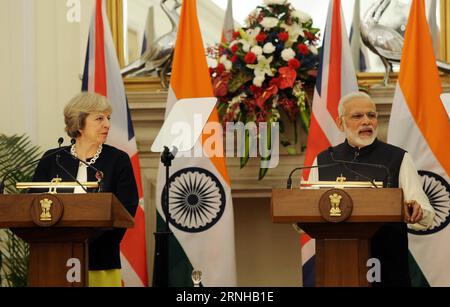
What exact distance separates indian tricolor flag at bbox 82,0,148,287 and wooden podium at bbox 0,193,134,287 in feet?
6.10

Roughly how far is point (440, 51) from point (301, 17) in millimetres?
1133

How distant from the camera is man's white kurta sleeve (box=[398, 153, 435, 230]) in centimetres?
480

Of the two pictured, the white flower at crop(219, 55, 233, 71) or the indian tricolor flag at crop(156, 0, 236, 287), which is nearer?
the indian tricolor flag at crop(156, 0, 236, 287)

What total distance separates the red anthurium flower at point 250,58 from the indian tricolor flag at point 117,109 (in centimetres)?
82

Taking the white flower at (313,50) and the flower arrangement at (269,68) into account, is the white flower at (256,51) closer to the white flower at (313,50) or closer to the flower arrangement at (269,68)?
the flower arrangement at (269,68)

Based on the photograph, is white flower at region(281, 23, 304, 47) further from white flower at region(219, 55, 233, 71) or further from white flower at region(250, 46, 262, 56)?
white flower at region(219, 55, 233, 71)

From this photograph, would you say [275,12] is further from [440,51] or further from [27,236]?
[27,236]

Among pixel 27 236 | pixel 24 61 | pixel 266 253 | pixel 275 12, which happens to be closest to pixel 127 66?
pixel 24 61

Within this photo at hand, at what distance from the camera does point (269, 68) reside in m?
6.64

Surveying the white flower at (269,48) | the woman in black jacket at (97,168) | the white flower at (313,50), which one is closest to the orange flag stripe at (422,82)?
the white flower at (313,50)

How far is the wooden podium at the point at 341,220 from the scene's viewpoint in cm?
440

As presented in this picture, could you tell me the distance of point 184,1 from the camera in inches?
263

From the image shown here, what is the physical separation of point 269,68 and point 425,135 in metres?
1.09

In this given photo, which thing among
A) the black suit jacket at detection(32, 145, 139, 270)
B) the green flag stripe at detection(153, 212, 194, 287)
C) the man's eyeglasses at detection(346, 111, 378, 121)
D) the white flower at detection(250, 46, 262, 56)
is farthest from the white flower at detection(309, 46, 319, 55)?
the black suit jacket at detection(32, 145, 139, 270)
